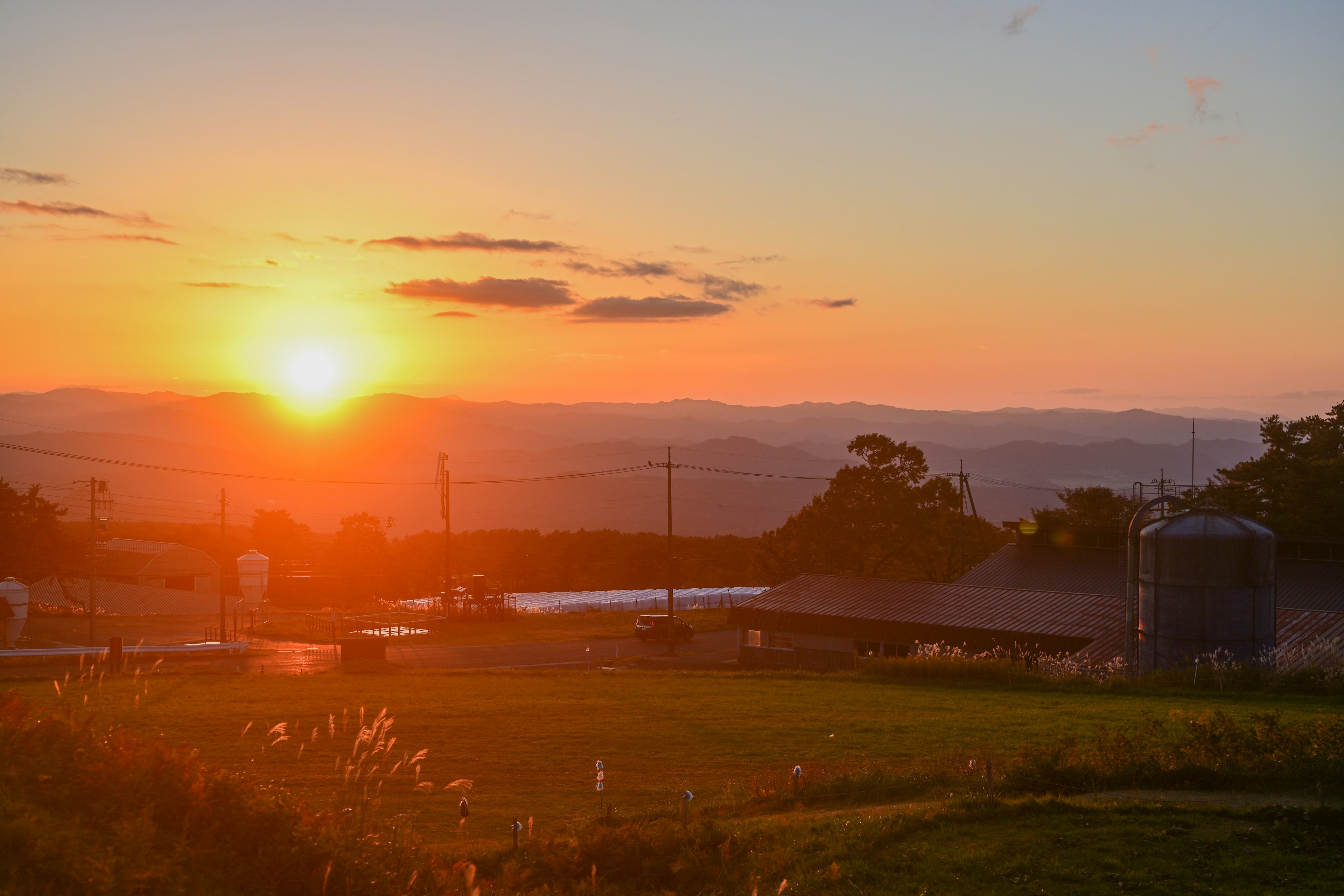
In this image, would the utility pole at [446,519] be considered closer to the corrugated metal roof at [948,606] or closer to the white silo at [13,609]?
the white silo at [13,609]

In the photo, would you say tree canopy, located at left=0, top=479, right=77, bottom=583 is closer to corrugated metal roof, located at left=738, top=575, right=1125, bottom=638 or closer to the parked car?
the parked car

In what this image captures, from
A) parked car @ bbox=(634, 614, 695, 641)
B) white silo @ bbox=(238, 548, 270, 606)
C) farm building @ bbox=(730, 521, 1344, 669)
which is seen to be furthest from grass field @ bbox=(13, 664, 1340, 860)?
white silo @ bbox=(238, 548, 270, 606)

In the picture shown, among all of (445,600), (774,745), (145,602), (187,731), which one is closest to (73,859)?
(774,745)

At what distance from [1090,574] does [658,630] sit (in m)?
24.5

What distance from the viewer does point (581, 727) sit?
905 inches

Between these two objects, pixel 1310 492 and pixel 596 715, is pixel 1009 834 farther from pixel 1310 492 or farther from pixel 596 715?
pixel 1310 492

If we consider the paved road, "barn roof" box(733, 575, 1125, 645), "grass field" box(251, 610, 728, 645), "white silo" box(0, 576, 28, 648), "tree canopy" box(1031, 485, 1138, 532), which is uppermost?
"tree canopy" box(1031, 485, 1138, 532)

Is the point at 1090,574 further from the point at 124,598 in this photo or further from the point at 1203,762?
the point at 124,598

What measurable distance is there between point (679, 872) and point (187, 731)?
1586 cm

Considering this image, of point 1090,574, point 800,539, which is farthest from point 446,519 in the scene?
point 1090,574

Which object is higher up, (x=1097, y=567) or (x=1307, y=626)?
(x=1097, y=567)

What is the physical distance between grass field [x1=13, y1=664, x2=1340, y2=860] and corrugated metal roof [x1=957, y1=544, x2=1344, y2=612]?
64.5 ft

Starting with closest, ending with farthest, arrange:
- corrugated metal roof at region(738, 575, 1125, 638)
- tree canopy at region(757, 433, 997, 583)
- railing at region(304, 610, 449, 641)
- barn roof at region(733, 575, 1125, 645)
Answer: barn roof at region(733, 575, 1125, 645) → corrugated metal roof at region(738, 575, 1125, 638) → railing at region(304, 610, 449, 641) → tree canopy at region(757, 433, 997, 583)

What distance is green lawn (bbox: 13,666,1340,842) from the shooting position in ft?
53.9
